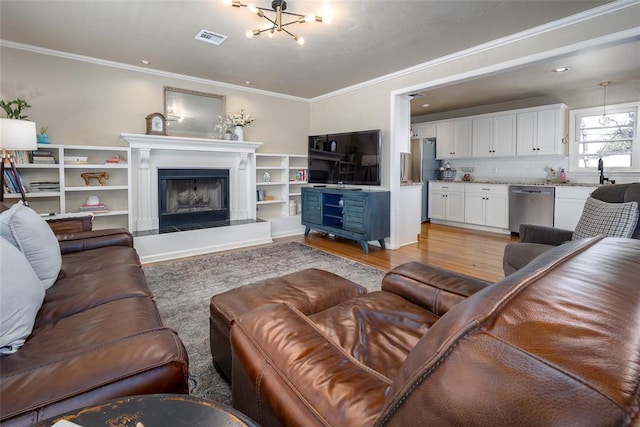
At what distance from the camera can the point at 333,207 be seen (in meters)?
5.11

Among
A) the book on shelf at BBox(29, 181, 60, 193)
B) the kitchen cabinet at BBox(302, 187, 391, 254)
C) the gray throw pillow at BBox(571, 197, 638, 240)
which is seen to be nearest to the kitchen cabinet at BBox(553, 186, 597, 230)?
the kitchen cabinet at BBox(302, 187, 391, 254)

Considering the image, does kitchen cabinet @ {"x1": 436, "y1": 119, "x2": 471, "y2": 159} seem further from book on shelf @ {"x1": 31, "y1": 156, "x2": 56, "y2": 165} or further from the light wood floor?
book on shelf @ {"x1": 31, "y1": 156, "x2": 56, "y2": 165}

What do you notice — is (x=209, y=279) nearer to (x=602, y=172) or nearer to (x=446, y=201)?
(x=446, y=201)

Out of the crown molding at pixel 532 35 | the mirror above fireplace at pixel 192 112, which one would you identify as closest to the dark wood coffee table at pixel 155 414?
the crown molding at pixel 532 35

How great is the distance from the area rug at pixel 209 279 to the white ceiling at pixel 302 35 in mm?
2485

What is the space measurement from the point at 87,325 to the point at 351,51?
355cm

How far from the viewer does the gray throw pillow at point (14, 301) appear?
1.06 metres

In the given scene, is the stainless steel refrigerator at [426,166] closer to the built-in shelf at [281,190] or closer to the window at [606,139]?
the window at [606,139]

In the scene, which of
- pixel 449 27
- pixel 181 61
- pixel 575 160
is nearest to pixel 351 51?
pixel 449 27

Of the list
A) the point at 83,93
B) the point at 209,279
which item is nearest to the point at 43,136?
the point at 83,93

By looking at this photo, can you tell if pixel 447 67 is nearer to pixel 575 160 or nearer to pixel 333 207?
pixel 333 207

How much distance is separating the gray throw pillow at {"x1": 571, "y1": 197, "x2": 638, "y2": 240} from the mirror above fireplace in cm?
461

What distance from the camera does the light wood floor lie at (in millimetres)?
3812

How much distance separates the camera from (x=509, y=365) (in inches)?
16.1
